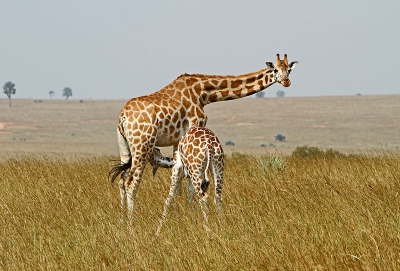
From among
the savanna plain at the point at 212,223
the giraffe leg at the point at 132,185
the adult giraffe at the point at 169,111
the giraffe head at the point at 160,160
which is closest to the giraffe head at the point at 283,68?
the adult giraffe at the point at 169,111

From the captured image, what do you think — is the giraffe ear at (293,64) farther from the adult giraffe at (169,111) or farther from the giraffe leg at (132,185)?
the giraffe leg at (132,185)

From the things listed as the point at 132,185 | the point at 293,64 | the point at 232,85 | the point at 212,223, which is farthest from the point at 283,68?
the point at 212,223

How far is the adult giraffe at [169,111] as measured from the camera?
9875 millimetres

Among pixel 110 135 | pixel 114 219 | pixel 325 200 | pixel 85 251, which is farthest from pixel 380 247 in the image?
pixel 110 135

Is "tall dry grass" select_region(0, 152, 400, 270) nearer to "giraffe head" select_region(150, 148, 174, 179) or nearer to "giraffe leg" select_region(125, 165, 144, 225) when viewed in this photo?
"giraffe leg" select_region(125, 165, 144, 225)

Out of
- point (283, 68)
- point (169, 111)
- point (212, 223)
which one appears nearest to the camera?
point (212, 223)

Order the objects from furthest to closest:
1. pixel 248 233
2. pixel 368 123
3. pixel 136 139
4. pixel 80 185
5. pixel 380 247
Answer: pixel 368 123 → pixel 80 185 → pixel 136 139 → pixel 248 233 → pixel 380 247

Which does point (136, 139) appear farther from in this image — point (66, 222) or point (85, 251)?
point (85, 251)

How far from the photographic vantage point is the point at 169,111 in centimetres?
1008

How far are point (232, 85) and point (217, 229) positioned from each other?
4192 millimetres

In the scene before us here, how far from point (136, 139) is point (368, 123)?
3009 inches

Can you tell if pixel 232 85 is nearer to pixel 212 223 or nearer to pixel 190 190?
pixel 190 190

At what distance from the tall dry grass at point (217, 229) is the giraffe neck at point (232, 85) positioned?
148 centimetres

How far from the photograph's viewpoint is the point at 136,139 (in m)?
9.84
